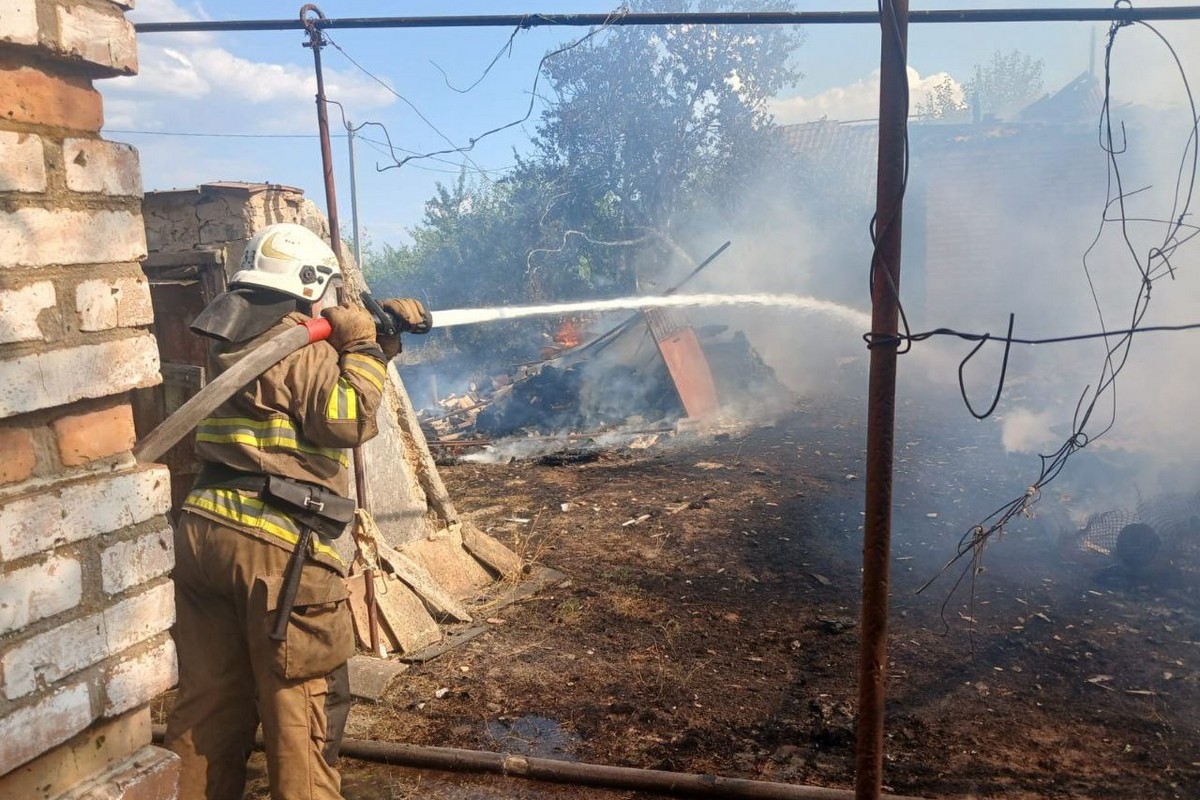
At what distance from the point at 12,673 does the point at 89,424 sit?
0.55m

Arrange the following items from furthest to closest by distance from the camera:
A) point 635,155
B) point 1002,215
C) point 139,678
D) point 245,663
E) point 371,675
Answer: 1. point 635,155
2. point 1002,215
3. point 371,675
4. point 245,663
5. point 139,678

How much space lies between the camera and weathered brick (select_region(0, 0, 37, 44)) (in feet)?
5.24

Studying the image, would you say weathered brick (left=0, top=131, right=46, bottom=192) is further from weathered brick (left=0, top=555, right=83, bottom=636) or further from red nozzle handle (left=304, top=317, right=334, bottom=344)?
red nozzle handle (left=304, top=317, right=334, bottom=344)

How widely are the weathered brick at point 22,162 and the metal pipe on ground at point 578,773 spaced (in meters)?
2.81

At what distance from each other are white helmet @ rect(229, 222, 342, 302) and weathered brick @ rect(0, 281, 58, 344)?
1366mm

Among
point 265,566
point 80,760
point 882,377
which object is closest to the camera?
point 80,760

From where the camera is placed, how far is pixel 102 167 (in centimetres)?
185

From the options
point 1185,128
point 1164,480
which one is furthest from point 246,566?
point 1185,128

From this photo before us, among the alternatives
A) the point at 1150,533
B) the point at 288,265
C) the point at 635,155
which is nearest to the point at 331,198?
the point at 288,265

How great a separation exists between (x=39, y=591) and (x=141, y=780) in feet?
1.90

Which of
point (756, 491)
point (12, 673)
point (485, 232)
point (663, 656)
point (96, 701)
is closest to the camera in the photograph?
point (12, 673)

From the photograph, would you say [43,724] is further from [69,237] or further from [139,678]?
[69,237]

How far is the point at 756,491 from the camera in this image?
26.2 ft

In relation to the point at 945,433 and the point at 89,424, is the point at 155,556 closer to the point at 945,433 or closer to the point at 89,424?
the point at 89,424
